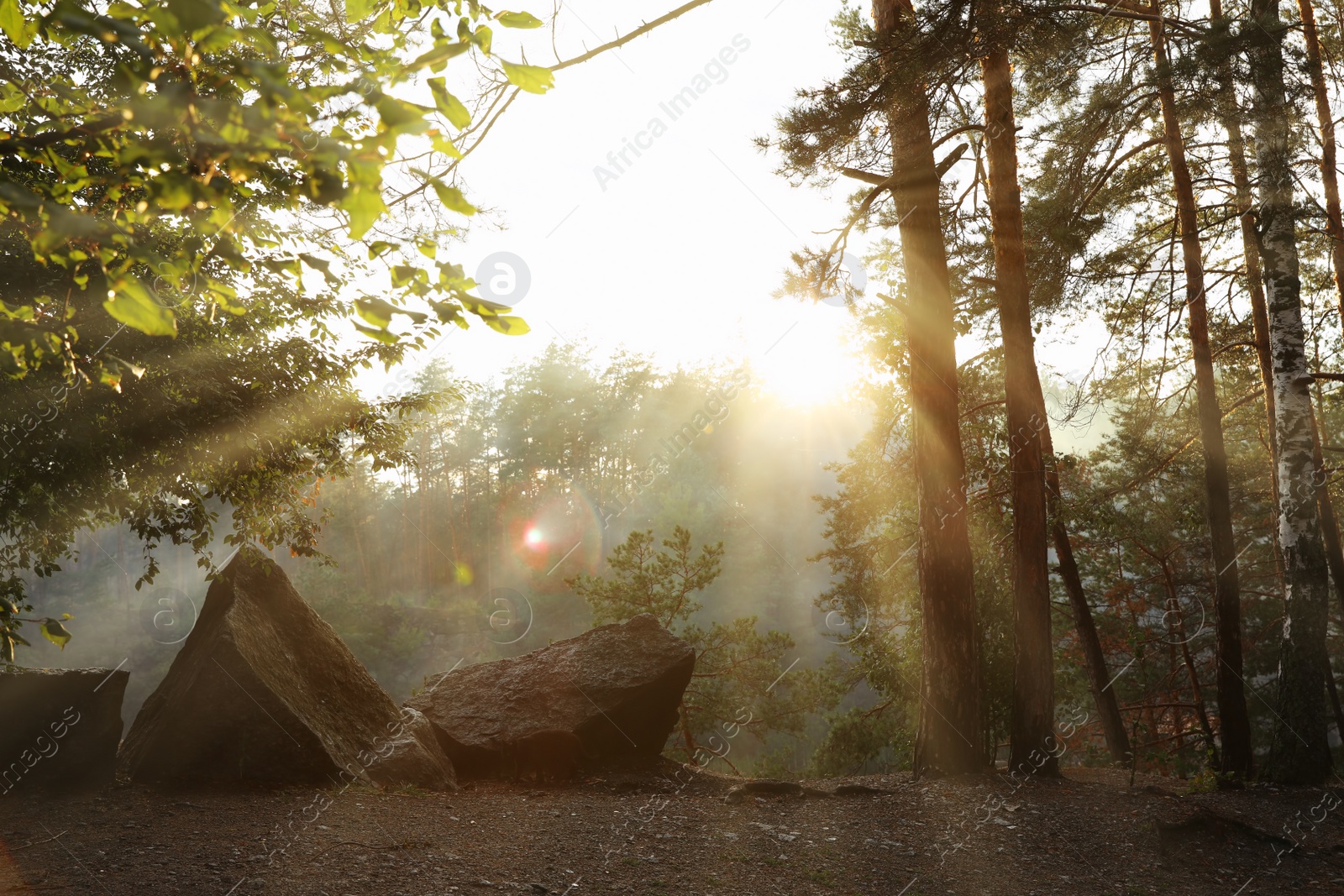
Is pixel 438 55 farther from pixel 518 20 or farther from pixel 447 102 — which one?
pixel 518 20

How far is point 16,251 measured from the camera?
20.8ft

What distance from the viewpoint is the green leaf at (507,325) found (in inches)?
72.9

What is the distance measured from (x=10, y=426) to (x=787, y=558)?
145 ft

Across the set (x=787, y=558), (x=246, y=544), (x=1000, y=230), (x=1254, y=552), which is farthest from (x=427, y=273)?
(x=787, y=558)

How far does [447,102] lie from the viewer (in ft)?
5.08

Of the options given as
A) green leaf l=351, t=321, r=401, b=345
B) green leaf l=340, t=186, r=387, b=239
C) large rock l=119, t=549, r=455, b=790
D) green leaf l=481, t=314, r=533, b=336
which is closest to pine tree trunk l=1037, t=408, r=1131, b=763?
large rock l=119, t=549, r=455, b=790

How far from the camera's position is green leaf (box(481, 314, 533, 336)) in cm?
185

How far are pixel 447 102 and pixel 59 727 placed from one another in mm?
7343

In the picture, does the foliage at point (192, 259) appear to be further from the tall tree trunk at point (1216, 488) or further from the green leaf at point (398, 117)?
the tall tree trunk at point (1216, 488)

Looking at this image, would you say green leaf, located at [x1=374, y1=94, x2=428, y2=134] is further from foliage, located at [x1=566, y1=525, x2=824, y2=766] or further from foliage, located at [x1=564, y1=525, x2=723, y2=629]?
foliage, located at [x1=564, y1=525, x2=723, y2=629]

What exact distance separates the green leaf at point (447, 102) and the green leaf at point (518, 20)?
36 cm

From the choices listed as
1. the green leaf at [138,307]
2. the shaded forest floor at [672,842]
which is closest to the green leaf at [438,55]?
the green leaf at [138,307]

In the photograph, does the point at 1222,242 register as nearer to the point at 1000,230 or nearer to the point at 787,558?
the point at 1000,230

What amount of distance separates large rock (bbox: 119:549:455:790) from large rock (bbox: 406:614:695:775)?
1.72 feet
